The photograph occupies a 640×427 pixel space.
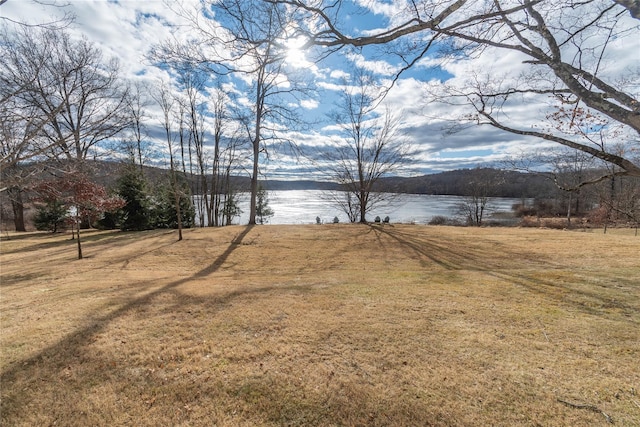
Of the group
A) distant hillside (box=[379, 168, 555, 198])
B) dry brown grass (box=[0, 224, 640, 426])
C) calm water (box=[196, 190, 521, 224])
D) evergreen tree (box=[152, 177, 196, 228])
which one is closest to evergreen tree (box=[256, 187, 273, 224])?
calm water (box=[196, 190, 521, 224])

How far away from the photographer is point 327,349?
3082 millimetres

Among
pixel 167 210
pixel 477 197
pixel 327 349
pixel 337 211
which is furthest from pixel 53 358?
pixel 477 197

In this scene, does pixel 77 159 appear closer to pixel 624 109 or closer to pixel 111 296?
pixel 111 296

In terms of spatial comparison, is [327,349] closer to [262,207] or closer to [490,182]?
[490,182]

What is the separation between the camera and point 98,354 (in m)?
2.96

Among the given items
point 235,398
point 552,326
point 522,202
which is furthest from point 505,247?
point 522,202

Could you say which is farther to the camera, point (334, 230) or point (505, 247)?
point (334, 230)

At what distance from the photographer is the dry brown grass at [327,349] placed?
2.22 m

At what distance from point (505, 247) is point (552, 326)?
7.40m

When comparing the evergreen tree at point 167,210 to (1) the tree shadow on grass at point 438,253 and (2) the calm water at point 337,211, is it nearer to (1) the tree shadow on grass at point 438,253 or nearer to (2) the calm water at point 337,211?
(2) the calm water at point 337,211

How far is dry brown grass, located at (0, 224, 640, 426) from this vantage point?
2219 mm

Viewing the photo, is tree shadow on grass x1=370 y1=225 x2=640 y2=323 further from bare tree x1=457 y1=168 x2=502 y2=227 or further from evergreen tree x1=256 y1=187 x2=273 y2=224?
evergreen tree x1=256 y1=187 x2=273 y2=224

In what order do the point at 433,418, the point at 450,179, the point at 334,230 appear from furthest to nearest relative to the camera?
the point at 450,179, the point at 334,230, the point at 433,418

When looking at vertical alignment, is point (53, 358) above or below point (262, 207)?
below
